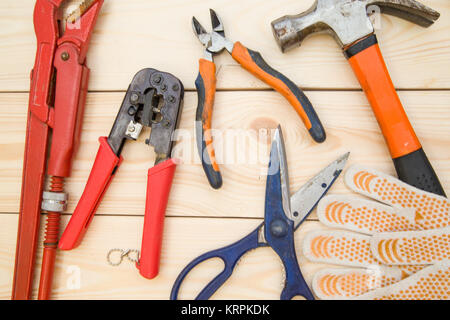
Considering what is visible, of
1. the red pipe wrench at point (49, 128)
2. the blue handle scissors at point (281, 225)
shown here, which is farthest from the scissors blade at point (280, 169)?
the red pipe wrench at point (49, 128)

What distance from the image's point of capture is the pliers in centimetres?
67

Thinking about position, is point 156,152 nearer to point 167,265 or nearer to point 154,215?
point 154,215

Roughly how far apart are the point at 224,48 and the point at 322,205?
1.20 feet

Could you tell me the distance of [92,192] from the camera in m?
0.68

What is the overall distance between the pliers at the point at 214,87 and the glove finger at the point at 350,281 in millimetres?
260

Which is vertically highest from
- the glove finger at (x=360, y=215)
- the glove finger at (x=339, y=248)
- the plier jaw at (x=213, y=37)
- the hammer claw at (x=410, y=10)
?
the hammer claw at (x=410, y=10)

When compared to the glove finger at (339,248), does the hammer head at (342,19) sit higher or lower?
higher

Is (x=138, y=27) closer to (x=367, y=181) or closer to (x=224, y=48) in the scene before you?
(x=224, y=48)

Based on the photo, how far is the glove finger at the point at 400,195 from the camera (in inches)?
25.5

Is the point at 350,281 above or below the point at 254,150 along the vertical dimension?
below

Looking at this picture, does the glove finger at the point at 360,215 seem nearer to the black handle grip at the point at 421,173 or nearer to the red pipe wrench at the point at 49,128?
the black handle grip at the point at 421,173

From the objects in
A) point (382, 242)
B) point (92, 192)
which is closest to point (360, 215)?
point (382, 242)

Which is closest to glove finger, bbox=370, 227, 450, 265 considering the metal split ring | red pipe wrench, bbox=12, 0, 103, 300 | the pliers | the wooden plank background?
the wooden plank background

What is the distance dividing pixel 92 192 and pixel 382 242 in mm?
562
